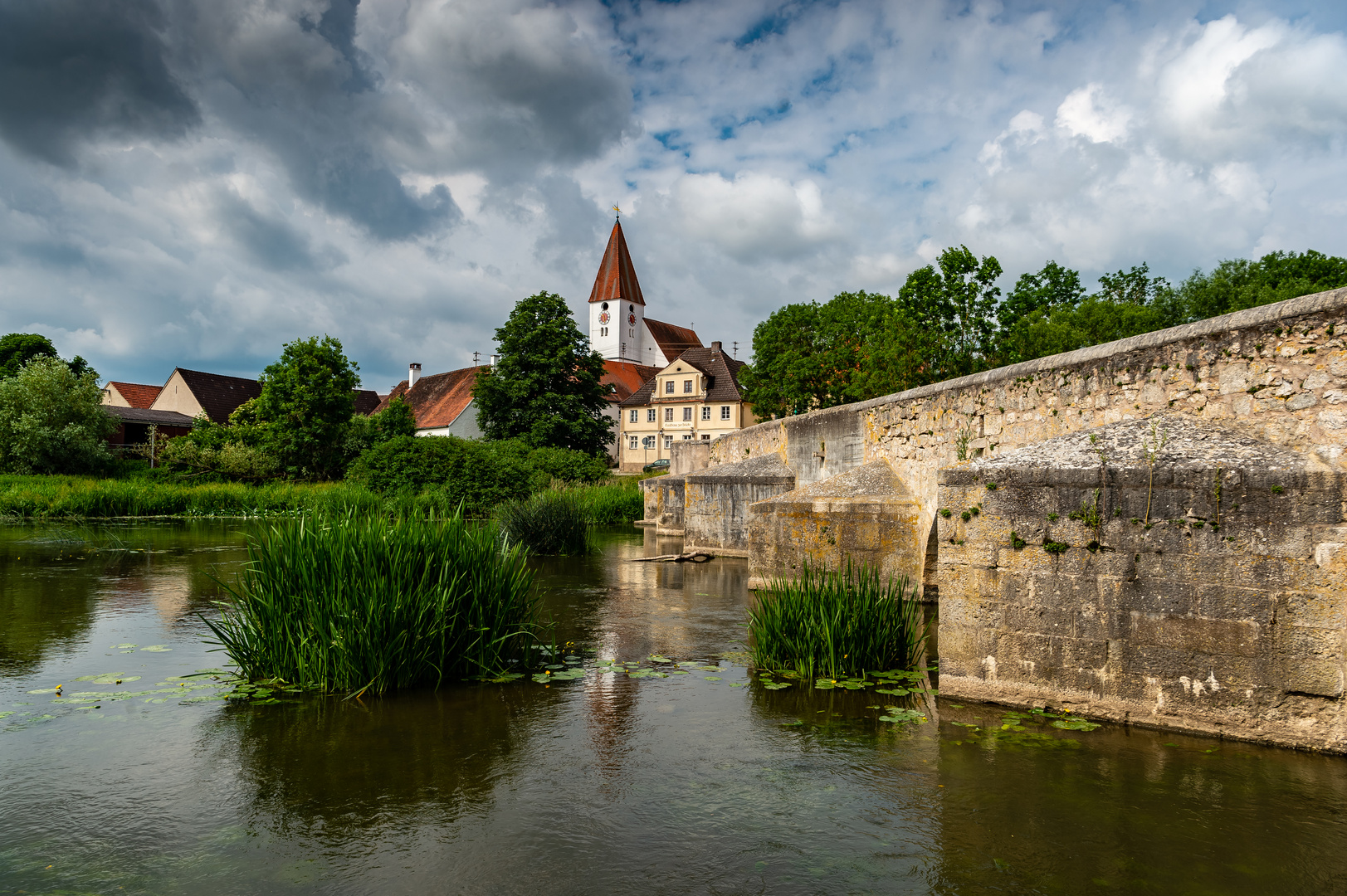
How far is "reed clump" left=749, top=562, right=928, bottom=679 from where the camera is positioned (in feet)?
20.7

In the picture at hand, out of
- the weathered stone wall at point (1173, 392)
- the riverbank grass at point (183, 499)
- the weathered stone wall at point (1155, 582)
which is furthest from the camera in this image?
the riverbank grass at point (183, 499)

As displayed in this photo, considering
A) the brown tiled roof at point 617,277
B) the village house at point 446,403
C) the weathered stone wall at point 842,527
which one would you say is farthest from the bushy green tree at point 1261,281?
the brown tiled roof at point 617,277

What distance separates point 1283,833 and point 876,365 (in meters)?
25.8

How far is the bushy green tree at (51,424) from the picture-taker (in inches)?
1237

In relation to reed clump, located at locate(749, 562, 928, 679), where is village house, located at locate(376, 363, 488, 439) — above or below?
above

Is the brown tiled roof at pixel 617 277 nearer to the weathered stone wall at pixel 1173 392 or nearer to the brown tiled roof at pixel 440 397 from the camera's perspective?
the brown tiled roof at pixel 440 397

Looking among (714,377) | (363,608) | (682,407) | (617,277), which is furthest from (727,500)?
(617,277)

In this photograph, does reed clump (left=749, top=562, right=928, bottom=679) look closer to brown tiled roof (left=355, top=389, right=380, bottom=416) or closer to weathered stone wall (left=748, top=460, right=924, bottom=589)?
weathered stone wall (left=748, top=460, right=924, bottom=589)

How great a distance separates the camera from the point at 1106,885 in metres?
3.22

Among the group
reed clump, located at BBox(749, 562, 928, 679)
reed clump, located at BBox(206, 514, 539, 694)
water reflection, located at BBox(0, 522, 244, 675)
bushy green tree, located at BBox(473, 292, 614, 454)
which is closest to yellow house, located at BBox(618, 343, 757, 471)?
bushy green tree, located at BBox(473, 292, 614, 454)

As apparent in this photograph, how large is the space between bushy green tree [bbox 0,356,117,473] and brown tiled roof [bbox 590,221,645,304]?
141 feet

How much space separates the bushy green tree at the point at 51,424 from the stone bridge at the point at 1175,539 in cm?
3688

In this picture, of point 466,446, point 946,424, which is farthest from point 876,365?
point 946,424

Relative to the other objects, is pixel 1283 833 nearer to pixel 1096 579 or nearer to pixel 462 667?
pixel 1096 579
